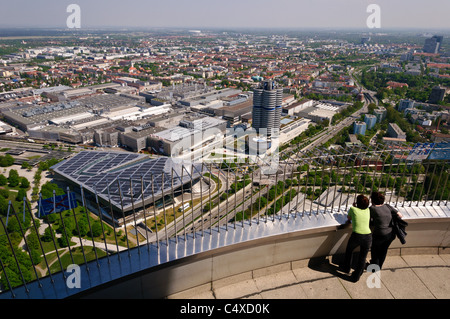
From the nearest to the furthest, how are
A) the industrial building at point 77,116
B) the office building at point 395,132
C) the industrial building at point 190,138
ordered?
1. the industrial building at point 190,138
2. the office building at point 395,132
3. the industrial building at point 77,116

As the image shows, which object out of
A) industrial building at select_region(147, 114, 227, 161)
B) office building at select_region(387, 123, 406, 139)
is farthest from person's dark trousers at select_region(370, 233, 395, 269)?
office building at select_region(387, 123, 406, 139)

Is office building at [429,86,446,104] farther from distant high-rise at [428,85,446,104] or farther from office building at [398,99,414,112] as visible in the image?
office building at [398,99,414,112]

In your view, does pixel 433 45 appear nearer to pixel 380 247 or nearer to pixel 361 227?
pixel 380 247

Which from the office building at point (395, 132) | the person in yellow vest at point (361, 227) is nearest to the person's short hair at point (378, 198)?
the person in yellow vest at point (361, 227)

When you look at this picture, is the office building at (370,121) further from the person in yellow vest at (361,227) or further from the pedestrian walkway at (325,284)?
the person in yellow vest at (361,227)

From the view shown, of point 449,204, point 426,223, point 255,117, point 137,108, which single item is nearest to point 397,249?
point 426,223
